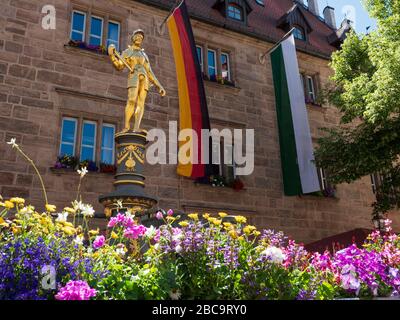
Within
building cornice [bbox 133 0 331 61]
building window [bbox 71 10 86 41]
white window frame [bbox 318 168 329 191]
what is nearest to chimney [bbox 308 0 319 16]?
building cornice [bbox 133 0 331 61]

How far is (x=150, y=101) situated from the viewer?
11.4 metres

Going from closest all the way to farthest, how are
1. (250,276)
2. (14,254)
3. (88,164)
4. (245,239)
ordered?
(14,254) < (250,276) < (245,239) < (88,164)

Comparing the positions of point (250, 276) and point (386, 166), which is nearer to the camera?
point (250, 276)

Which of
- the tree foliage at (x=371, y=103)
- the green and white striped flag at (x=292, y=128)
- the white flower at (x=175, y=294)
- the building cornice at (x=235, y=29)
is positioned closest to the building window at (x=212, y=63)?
the building cornice at (x=235, y=29)

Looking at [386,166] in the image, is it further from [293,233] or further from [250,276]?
[250,276]

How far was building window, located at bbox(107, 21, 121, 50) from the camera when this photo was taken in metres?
11.8

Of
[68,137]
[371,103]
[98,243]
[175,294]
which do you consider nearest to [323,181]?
[371,103]

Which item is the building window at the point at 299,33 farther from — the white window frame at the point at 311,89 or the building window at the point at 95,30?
the building window at the point at 95,30

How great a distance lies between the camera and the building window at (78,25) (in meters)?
11.3

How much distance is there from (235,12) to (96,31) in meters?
5.50

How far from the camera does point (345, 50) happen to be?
475 inches

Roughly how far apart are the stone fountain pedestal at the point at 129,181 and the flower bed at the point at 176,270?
2772 mm

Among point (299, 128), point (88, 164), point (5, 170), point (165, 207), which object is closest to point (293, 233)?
point (299, 128)
